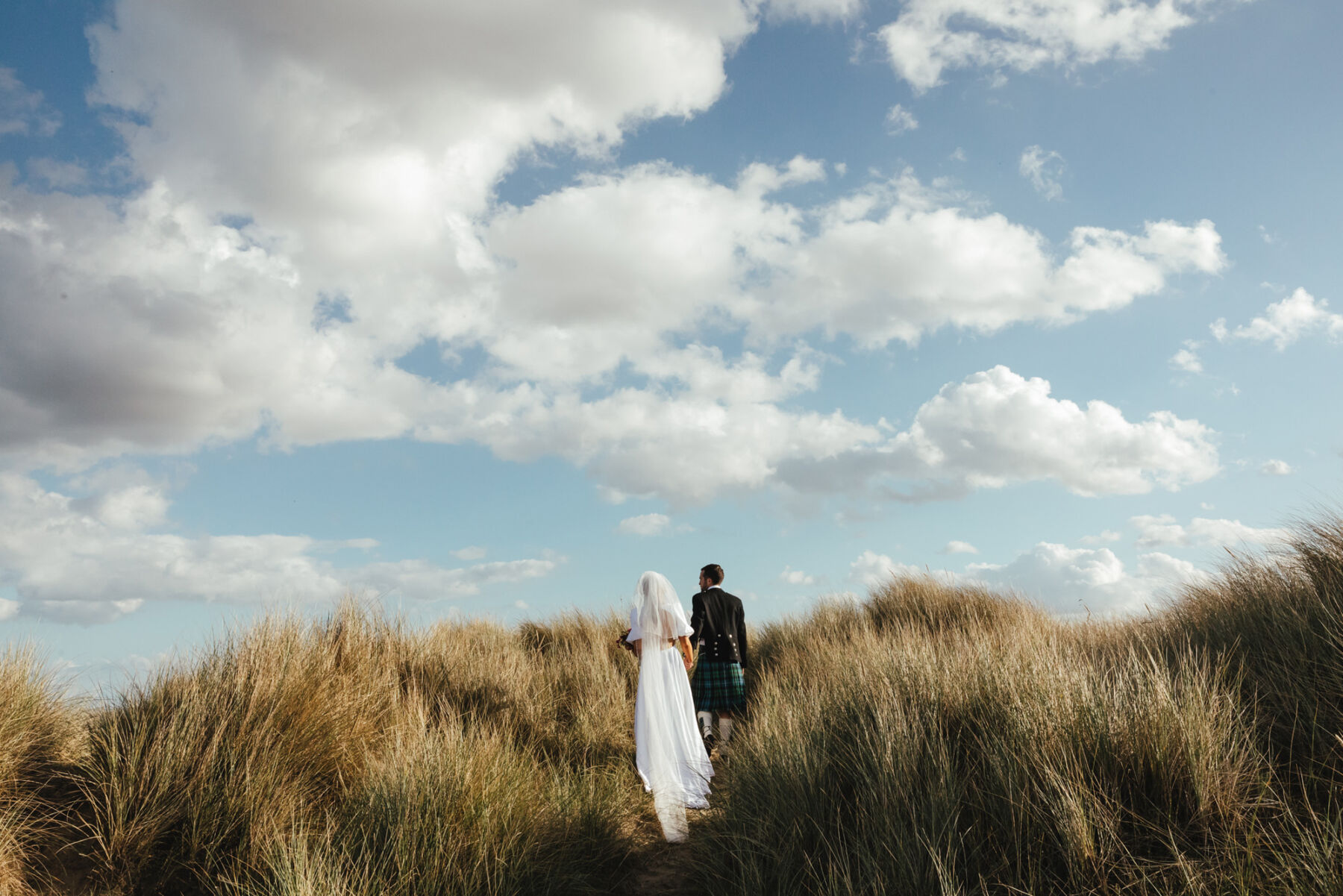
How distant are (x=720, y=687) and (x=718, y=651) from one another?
1.48 feet

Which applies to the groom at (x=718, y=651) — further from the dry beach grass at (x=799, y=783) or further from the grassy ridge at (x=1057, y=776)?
the grassy ridge at (x=1057, y=776)

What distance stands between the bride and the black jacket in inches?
30.1

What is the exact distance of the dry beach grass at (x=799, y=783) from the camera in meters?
3.61

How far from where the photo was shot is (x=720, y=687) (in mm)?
8547

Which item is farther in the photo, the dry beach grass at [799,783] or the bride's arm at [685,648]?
the bride's arm at [685,648]

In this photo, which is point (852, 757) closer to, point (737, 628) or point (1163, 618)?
point (737, 628)

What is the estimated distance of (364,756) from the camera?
588 centimetres

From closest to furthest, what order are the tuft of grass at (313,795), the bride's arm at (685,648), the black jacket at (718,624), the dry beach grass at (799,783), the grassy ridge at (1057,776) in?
the grassy ridge at (1057,776) < the dry beach grass at (799,783) < the tuft of grass at (313,795) < the bride's arm at (685,648) < the black jacket at (718,624)

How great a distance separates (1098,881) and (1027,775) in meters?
0.52

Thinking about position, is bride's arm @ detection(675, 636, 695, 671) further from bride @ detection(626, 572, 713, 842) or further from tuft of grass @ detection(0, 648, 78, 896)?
tuft of grass @ detection(0, 648, 78, 896)

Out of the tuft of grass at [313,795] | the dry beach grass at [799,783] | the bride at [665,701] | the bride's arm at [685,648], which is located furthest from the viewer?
the bride's arm at [685,648]

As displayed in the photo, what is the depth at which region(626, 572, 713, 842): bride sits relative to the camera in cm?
704

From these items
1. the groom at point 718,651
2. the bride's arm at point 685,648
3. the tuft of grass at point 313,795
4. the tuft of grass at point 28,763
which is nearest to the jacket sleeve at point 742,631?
the groom at point 718,651

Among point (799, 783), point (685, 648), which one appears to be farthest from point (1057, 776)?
point (685, 648)
